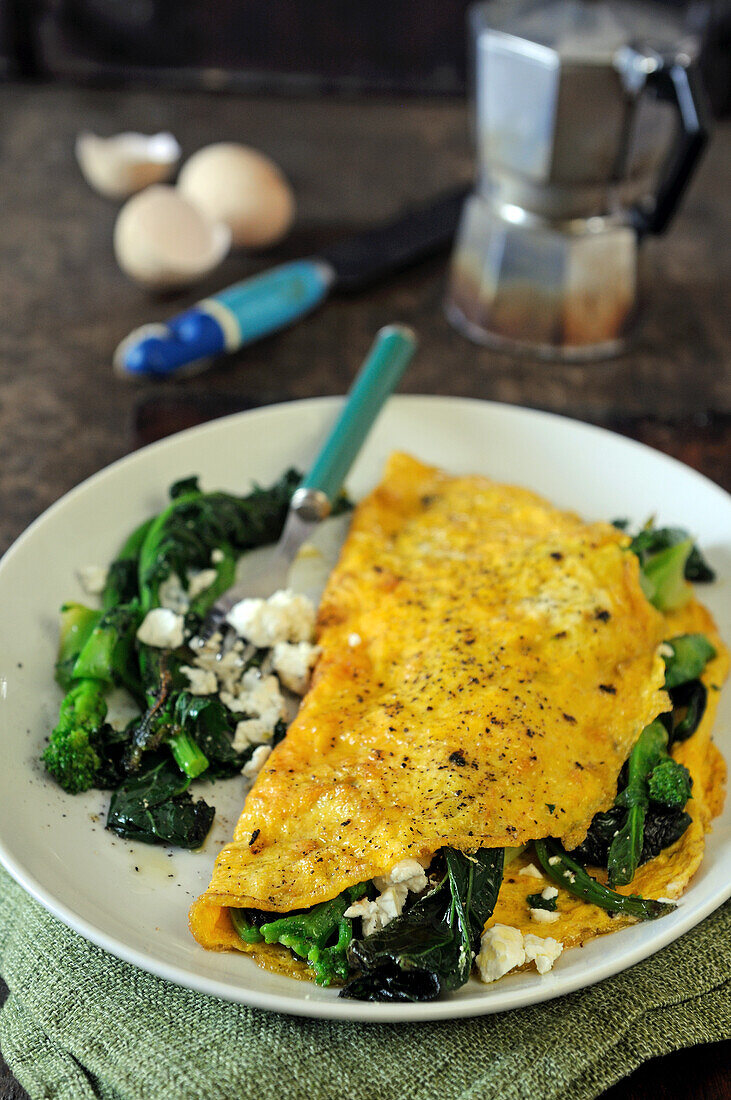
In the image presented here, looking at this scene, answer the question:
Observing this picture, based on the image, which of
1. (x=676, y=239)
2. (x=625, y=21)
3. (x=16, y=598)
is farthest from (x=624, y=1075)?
(x=676, y=239)

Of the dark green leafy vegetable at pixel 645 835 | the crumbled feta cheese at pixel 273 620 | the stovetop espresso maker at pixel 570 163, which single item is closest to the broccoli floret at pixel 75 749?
the crumbled feta cheese at pixel 273 620

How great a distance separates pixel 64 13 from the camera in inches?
251

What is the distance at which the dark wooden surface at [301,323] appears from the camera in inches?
158

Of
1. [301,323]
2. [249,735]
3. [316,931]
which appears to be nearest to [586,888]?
[316,931]

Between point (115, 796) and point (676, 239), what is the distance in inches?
171

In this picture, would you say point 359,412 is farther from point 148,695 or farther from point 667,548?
point 148,695

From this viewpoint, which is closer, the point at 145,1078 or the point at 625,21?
the point at 145,1078

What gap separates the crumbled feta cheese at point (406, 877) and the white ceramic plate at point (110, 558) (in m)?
0.22

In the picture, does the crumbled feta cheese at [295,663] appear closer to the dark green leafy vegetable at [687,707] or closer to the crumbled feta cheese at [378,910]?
the crumbled feta cheese at [378,910]

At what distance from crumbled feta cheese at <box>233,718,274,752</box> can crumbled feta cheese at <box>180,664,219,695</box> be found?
0.43 ft

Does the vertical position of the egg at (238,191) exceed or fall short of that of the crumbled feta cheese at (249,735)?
it exceeds it

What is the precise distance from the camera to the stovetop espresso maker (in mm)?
3705

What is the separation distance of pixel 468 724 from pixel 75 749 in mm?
905

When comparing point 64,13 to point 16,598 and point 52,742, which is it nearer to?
point 16,598
